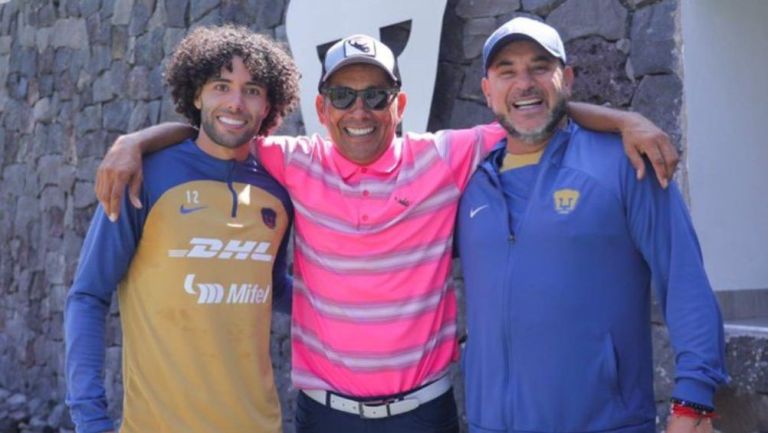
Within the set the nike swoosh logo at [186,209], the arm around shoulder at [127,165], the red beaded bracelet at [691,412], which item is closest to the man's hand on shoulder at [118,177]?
the arm around shoulder at [127,165]

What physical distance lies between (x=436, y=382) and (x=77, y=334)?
0.99 metres

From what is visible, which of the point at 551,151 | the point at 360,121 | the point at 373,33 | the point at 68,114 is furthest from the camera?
the point at 68,114

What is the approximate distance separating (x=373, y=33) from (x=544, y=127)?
2.23 metres

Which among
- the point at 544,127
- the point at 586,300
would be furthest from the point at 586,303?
the point at 544,127

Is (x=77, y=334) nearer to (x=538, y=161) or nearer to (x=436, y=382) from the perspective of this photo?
(x=436, y=382)

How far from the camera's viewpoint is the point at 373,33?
4.89 meters

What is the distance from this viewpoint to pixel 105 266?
2951 mm

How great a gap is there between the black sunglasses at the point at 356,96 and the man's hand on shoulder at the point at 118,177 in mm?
576

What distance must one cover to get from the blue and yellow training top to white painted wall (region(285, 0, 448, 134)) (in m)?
1.78

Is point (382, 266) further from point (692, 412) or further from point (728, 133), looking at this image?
point (728, 133)

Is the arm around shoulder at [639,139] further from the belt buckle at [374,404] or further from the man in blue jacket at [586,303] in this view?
the belt buckle at [374,404]

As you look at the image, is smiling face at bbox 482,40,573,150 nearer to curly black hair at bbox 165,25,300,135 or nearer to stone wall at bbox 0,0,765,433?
curly black hair at bbox 165,25,300,135

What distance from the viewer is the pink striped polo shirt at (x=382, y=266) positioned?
2.99 meters

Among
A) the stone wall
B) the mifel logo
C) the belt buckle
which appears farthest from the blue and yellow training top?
the stone wall
